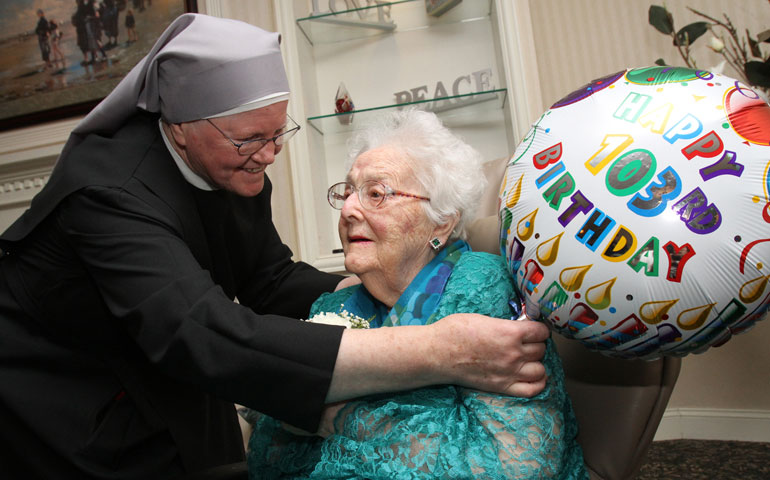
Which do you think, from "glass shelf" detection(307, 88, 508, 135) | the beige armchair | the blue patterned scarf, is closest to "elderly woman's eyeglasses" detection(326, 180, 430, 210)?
the blue patterned scarf

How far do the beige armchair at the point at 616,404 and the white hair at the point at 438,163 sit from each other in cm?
39

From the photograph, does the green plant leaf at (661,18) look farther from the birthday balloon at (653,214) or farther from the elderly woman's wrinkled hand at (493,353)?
the elderly woman's wrinkled hand at (493,353)

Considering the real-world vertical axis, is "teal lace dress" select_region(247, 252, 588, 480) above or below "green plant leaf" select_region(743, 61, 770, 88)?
below

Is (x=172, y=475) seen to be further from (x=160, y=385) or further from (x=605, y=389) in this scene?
(x=605, y=389)

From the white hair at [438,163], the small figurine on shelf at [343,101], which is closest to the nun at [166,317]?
the white hair at [438,163]

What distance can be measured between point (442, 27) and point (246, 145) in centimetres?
182

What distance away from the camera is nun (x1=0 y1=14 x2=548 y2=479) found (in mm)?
1028

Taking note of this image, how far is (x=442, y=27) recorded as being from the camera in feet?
9.33

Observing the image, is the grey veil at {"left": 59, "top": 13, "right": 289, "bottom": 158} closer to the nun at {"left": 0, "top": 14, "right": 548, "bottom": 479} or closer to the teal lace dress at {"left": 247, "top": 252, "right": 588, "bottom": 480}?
the nun at {"left": 0, "top": 14, "right": 548, "bottom": 479}

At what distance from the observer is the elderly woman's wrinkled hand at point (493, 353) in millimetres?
984

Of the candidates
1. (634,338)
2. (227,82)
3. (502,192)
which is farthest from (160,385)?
(634,338)

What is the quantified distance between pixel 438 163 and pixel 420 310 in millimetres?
359

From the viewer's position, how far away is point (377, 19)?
9.31 ft

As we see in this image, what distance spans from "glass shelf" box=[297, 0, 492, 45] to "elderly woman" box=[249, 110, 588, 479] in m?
1.50
